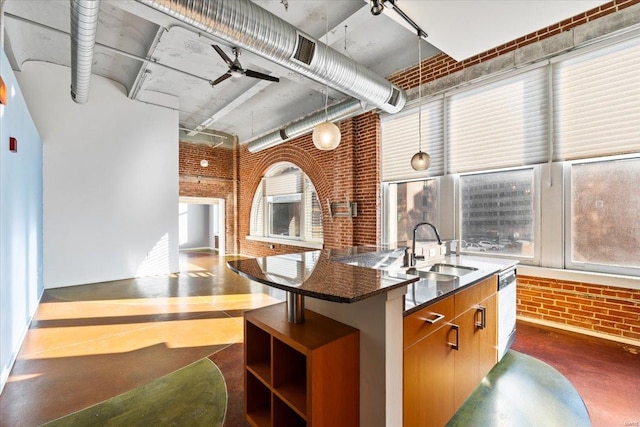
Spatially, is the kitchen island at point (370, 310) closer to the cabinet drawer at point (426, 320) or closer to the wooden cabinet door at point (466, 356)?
the cabinet drawer at point (426, 320)

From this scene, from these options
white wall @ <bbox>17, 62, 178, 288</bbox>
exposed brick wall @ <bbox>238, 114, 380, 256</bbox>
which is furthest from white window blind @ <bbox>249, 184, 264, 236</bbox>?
white wall @ <bbox>17, 62, 178, 288</bbox>

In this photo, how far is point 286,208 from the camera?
311 inches

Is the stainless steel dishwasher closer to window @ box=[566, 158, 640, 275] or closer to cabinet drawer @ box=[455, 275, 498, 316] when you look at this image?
cabinet drawer @ box=[455, 275, 498, 316]

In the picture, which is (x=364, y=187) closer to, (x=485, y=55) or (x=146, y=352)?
(x=485, y=55)

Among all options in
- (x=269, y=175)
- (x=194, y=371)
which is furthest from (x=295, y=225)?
(x=194, y=371)

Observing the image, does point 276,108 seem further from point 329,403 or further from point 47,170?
point 329,403

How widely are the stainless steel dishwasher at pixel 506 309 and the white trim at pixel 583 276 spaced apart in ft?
3.68

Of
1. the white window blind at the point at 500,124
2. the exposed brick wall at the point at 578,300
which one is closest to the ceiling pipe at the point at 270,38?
the white window blind at the point at 500,124

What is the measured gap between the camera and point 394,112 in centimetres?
458

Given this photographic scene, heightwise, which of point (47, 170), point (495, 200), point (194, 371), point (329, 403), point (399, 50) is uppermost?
point (399, 50)

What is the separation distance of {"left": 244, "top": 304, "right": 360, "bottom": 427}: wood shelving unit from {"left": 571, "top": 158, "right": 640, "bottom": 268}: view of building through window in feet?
10.8

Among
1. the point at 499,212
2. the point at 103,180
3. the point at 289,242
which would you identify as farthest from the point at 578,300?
the point at 103,180

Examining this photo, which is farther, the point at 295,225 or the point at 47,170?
the point at 295,225

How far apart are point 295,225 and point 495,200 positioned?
4.83 m
